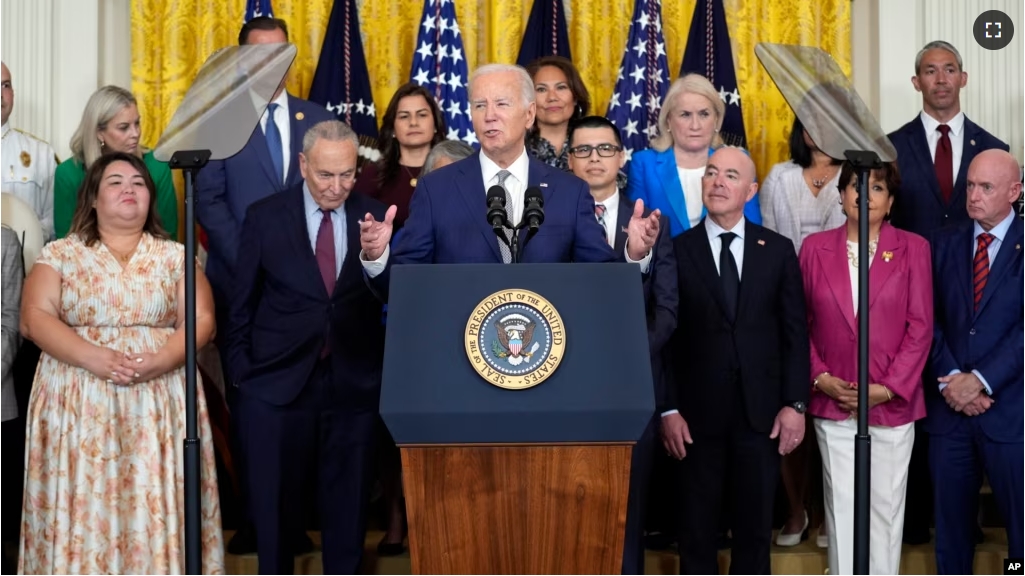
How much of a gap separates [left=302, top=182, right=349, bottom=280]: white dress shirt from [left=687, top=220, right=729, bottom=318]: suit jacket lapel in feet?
4.39

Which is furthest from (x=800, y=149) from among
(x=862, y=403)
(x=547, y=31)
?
(x=862, y=403)

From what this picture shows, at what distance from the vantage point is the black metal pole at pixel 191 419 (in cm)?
423

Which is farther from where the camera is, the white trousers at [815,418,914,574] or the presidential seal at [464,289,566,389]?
the white trousers at [815,418,914,574]

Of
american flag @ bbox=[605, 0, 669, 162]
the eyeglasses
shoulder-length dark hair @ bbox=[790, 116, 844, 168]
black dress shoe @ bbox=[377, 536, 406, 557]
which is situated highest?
american flag @ bbox=[605, 0, 669, 162]

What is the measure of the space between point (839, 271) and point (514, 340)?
7.80ft

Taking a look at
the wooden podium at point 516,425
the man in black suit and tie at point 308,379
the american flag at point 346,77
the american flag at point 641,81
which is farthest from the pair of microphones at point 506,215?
the american flag at point 346,77

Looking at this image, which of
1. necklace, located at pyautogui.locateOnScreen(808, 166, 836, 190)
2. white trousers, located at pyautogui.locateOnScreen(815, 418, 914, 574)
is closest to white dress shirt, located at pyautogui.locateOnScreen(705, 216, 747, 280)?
white trousers, located at pyautogui.locateOnScreen(815, 418, 914, 574)

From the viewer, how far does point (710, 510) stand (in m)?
5.21

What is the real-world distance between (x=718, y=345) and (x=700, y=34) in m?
2.45

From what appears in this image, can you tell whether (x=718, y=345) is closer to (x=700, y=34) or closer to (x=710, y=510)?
(x=710, y=510)

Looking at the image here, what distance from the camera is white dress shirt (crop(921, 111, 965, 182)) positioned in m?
6.23

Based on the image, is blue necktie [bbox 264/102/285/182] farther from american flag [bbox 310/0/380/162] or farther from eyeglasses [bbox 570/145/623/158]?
eyeglasses [bbox 570/145/623/158]

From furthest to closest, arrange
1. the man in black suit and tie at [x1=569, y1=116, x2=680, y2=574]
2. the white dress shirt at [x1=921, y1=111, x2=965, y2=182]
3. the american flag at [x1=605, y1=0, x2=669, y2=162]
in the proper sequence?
1. the american flag at [x1=605, y1=0, x2=669, y2=162]
2. the white dress shirt at [x1=921, y1=111, x2=965, y2=182]
3. the man in black suit and tie at [x1=569, y1=116, x2=680, y2=574]

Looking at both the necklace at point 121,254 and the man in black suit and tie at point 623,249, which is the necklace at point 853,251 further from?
the necklace at point 121,254
